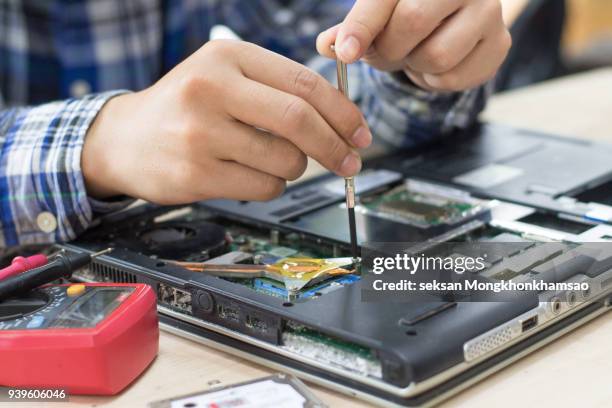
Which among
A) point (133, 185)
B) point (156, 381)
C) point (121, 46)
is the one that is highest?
point (121, 46)

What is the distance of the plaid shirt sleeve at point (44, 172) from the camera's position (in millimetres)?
1038

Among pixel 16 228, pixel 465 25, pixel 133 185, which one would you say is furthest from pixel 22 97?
pixel 465 25

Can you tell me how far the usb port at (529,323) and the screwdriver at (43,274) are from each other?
43 centimetres

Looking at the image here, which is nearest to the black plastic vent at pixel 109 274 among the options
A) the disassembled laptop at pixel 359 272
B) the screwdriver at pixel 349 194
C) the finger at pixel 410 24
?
the disassembled laptop at pixel 359 272

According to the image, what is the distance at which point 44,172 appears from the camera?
3.45 ft

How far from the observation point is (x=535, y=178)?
1.10m

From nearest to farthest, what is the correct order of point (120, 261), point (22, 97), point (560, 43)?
point (120, 261) < point (22, 97) < point (560, 43)

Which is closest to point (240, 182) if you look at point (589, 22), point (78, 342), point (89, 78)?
point (78, 342)

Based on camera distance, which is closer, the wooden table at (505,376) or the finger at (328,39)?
the wooden table at (505,376)

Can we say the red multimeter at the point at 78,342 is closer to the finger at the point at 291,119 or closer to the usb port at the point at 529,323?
the finger at the point at 291,119

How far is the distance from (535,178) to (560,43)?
5.68 feet

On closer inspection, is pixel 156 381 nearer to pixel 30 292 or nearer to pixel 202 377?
pixel 202 377

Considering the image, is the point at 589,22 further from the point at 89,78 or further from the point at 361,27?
the point at 361,27

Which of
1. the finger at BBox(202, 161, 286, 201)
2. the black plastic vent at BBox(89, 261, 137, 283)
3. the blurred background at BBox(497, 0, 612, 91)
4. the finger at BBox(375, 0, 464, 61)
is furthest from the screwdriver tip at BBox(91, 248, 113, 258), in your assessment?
the blurred background at BBox(497, 0, 612, 91)
